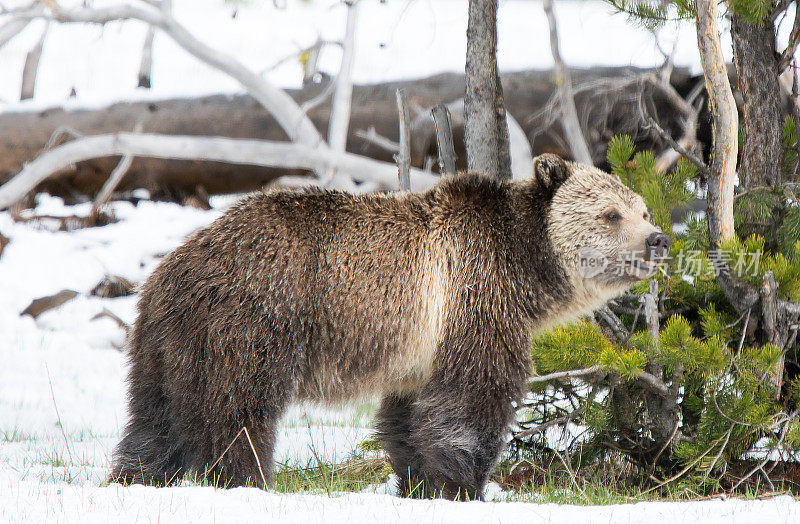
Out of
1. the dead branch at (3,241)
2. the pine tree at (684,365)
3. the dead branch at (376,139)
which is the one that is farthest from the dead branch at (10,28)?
the pine tree at (684,365)

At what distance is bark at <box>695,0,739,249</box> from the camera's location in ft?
15.6

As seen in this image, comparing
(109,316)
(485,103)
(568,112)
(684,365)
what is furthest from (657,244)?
(109,316)

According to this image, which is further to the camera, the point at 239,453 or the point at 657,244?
the point at 657,244

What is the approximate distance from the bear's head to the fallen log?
22.3 feet

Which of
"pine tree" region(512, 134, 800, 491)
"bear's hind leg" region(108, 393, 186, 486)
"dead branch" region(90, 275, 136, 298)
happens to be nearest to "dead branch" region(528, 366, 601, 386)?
"pine tree" region(512, 134, 800, 491)

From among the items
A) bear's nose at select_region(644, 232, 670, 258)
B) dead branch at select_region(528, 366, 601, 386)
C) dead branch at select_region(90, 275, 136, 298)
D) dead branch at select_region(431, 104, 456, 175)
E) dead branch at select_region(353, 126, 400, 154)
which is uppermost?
dead branch at select_region(353, 126, 400, 154)

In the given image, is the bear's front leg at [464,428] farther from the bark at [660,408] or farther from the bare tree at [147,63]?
the bare tree at [147,63]

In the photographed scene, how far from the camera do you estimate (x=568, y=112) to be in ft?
36.9

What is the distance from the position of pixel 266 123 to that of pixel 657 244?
8871 millimetres

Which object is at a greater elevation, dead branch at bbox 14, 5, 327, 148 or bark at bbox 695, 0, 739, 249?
dead branch at bbox 14, 5, 327, 148

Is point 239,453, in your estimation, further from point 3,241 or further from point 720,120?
point 3,241

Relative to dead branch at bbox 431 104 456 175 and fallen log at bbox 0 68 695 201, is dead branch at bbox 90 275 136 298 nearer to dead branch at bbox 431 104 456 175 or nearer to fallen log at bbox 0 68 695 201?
fallen log at bbox 0 68 695 201

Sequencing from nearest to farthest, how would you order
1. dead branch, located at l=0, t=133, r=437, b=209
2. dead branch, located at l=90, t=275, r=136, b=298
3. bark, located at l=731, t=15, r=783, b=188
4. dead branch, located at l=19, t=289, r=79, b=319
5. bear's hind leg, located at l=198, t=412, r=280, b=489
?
bear's hind leg, located at l=198, t=412, r=280, b=489 < bark, located at l=731, t=15, r=783, b=188 < dead branch, located at l=19, t=289, r=79, b=319 < dead branch, located at l=0, t=133, r=437, b=209 < dead branch, located at l=90, t=275, r=136, b=298

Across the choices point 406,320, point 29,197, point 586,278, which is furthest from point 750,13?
point 29,197
